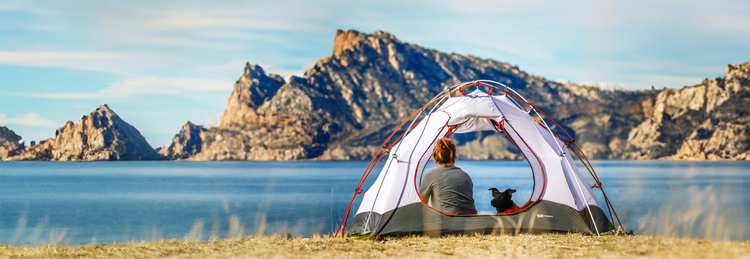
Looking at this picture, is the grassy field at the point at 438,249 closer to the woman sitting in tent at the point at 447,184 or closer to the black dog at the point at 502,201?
the woman sitting in tent at the point at 447,184

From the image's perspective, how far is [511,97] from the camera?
12.3m

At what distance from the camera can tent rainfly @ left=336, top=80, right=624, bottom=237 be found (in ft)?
32.0

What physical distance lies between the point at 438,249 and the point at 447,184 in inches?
70.3

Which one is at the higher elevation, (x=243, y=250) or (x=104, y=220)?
(x=243, y=250)

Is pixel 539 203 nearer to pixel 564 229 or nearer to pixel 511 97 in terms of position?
pixel 564 229

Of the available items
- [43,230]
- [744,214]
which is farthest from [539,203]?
[43,230]

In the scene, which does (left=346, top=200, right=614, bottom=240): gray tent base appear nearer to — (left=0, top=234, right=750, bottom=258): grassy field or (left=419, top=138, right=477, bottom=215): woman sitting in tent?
(left=419, top=138, right=477, bottom=215): woman sitting in tent

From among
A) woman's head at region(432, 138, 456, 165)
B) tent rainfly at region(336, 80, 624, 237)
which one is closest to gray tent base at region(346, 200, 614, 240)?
tent rainfly at region(336, 80, 624, 237)

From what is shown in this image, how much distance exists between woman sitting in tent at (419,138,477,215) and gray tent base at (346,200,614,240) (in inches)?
7.3

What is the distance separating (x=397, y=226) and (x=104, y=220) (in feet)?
74.3

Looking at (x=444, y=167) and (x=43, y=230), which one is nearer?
(x=444, y=167)

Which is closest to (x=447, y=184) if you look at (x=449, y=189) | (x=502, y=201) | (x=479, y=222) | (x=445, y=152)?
(x=449, y=189)

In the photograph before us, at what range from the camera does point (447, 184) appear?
9.48 metres

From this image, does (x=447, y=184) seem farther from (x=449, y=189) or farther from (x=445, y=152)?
(x=445, y=152)
